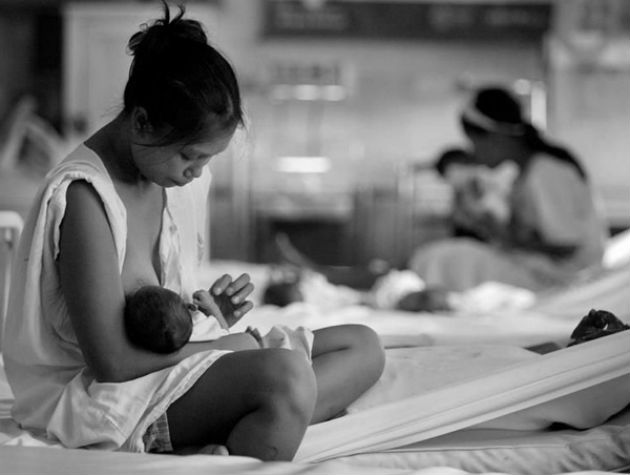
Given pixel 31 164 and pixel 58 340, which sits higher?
pixel 58 340

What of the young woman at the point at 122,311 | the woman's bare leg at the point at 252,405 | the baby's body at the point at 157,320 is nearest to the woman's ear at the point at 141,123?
the young woman at the point at 122,311

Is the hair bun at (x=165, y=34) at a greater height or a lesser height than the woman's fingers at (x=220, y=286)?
greater

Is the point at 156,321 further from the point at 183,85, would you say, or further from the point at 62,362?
the point at 183,85

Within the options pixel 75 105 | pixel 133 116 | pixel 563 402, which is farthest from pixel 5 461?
pixel 75 105

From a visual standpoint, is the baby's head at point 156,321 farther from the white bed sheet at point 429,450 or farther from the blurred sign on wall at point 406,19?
the blurred sign on wall at point 406,19

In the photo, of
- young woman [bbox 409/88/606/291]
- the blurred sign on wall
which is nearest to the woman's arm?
young woman [bbox 409/88/606/291]

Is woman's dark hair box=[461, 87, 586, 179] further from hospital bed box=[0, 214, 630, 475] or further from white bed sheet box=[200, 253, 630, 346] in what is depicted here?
hospital bed box=[0, 214, 630, 475]

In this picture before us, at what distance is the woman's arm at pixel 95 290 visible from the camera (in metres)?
1.34

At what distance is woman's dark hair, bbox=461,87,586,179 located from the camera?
4.06 m

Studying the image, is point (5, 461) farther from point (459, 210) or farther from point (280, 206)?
point (280, 206)

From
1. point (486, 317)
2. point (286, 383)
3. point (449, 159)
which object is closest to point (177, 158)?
point (286, 383)

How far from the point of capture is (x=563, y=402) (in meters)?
1.54

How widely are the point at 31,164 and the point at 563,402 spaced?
461 centimetres

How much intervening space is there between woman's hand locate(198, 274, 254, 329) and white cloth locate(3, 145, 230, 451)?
7 centimetres
